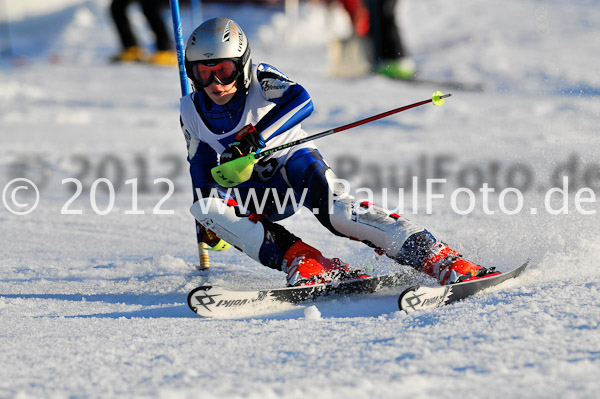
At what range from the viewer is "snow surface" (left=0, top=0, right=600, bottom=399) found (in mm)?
2383

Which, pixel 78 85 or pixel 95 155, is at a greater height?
pixel 78 85

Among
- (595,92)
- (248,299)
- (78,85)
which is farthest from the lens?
(78,85)

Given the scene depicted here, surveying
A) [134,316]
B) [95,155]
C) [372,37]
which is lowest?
[134,316]

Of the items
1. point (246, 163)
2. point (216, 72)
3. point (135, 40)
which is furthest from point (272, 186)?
point (135, 40)

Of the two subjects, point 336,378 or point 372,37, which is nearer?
point 336,378

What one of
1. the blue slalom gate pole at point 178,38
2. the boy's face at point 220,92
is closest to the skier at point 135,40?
the blue slalom gate pole at point 178,38

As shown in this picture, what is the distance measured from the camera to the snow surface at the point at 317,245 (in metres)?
2.38

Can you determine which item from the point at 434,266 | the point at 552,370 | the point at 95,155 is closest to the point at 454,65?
the point at 95,155

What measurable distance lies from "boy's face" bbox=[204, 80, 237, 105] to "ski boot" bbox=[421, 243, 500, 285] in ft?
4.37

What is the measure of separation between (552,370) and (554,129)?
25.8ft

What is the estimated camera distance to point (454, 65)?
14.5 metres

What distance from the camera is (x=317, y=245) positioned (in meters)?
5.09

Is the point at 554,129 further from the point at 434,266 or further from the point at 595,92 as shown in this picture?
the point at 434,266

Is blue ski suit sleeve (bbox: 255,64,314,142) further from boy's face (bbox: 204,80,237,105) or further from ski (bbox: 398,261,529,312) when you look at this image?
ski (bbox: 398,261,529,312)
